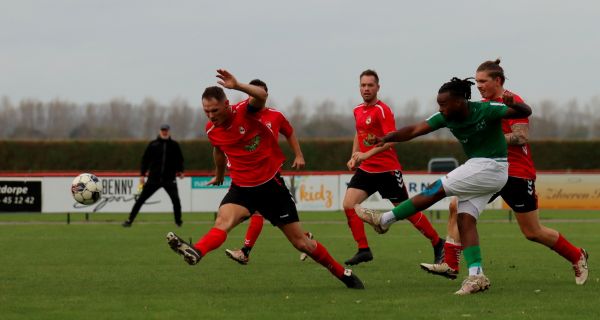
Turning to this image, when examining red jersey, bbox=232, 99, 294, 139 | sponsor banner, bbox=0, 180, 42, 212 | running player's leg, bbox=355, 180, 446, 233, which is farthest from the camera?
sponsor banner, bbox=0, 180, 42, 212

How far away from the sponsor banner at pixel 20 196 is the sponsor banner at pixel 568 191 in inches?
535

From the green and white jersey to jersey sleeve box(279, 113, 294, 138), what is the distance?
8.99 feet

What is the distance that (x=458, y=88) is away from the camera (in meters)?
9.22

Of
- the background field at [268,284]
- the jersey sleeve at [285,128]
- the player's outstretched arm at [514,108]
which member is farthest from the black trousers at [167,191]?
the player's outstretched arm at [514,108]

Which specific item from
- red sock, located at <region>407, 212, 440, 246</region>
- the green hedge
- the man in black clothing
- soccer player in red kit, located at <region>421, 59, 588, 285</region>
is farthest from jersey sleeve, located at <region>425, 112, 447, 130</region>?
the green hedge

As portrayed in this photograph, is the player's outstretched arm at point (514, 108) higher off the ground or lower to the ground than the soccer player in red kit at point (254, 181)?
higher

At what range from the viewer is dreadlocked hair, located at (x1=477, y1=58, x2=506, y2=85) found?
10.2 m

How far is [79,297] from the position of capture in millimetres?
9336

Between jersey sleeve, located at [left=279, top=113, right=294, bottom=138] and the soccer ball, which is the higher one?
jersey sleeve, located at [left=279, top=113, right=294, bottom=138]

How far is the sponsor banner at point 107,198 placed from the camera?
81.8 feet

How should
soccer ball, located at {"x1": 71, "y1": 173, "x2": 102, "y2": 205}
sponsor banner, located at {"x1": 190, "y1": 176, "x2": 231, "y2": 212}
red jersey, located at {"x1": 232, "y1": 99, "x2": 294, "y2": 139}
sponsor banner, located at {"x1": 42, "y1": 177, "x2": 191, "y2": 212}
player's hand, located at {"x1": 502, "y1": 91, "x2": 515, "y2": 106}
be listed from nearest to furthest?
1. player's hand, located at {"x1": 502, "y1": 91, "x2": 515, "y2": 106}
2. red jersey, located at {"x1": 232, "y1": 99, "x2": 294, "y2": 139}
3. soccer ball, located at {"x1": 71, "y1": 173, "x2": 102, "y2": 205}
4. sponsor banner, located at {"x1": 42, "y1": 177, "x2": 191, "y2": 212}
5. sponsor banner, located at {"x1": 190, "y1": 176, "x2": 231, "y2": 212}

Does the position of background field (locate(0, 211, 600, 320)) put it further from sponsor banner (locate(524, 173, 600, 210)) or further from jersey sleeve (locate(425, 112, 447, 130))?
sponsor banner (locate(524, 173, 600, 210))

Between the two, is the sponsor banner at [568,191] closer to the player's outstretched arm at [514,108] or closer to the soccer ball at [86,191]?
the soccer ball at [86,191]

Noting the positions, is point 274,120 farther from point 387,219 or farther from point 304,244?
point 387,219
